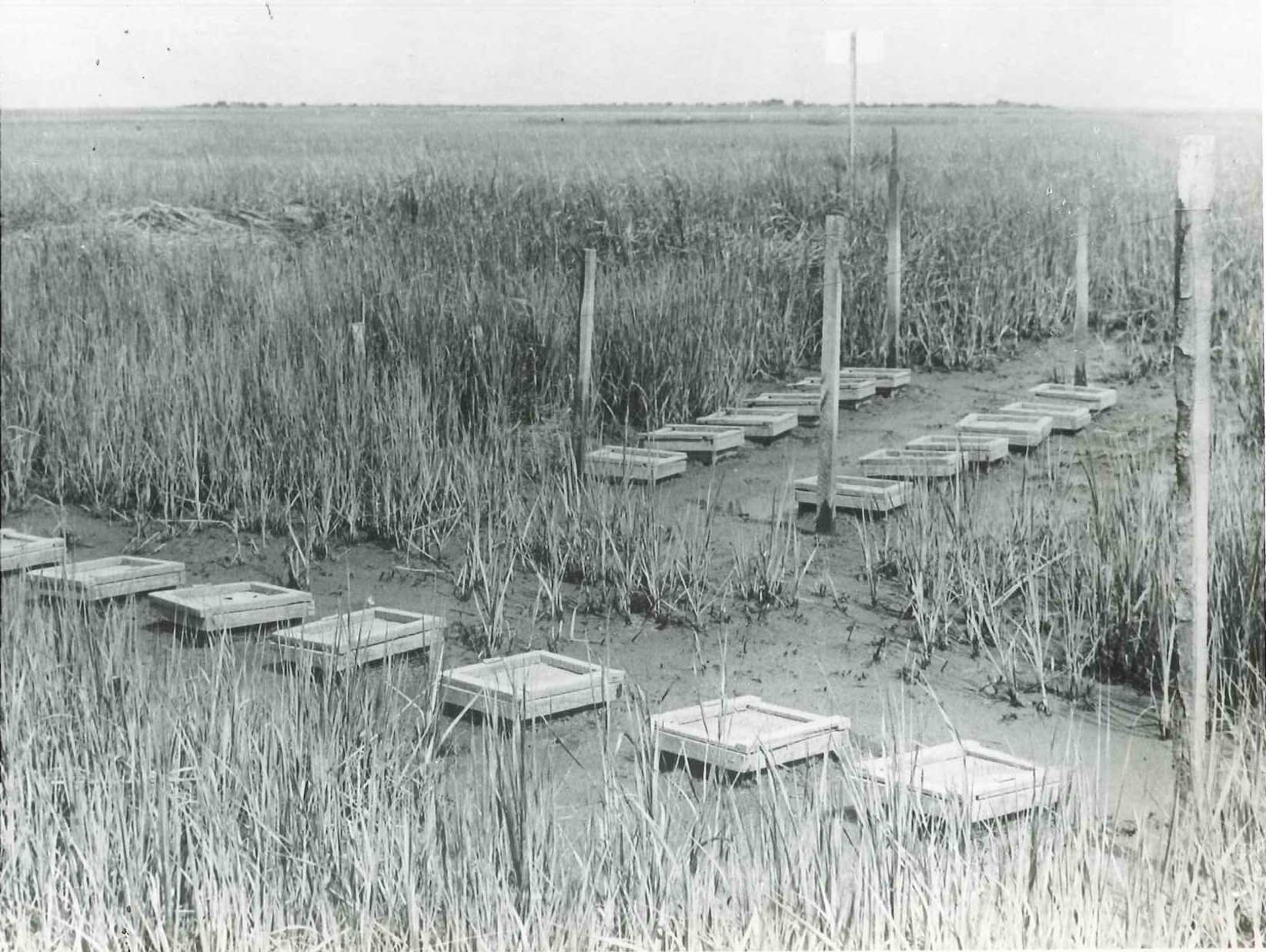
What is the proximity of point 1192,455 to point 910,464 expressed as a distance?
8.58 feet

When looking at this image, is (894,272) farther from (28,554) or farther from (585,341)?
(28,554)

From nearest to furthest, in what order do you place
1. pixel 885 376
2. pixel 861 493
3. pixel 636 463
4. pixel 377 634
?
pixel 377 634, pixel 861 493, pixel 636 463, pixel 885 376

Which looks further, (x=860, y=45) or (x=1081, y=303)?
(x=1081, y=303)

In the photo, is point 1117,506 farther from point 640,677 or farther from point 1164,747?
point 640,677

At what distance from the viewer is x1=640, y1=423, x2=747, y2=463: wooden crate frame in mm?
6324

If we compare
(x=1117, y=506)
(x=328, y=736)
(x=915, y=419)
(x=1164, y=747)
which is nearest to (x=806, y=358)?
(x=915, y=419)

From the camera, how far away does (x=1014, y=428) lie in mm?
6344

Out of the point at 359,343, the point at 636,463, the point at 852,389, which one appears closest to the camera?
the point at 636,463

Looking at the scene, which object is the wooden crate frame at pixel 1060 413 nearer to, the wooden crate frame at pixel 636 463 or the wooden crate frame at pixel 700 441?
the wooden crate frame at pixel 700 441

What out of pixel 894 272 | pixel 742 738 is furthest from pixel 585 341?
pixel 894 272

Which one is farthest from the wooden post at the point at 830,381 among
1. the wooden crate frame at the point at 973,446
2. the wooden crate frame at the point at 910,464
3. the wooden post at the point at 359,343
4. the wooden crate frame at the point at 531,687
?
the wooden post at the point at 359,343

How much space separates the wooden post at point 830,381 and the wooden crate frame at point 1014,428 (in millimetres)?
1055

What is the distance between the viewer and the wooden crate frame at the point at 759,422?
6.68 m

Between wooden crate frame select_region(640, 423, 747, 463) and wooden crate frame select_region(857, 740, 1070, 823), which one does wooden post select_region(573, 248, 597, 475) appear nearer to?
wooden crate frame select_region(640, 423, 747, 463)
